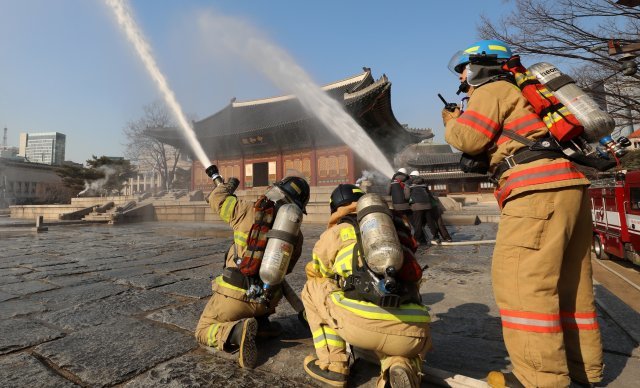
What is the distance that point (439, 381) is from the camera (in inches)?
68.6

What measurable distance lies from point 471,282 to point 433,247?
3.02 m

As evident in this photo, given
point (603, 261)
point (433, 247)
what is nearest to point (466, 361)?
point (433, 247)

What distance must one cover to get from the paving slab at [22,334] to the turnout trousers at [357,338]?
2093mm

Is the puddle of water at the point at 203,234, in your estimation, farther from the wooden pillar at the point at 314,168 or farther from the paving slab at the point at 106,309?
the wooden pillar at the point at 314,168

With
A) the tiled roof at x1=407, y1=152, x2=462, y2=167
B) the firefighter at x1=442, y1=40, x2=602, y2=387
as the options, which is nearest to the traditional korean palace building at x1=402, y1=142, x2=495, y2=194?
the tiled roof at x1=407, y1=152, x2=462, y2=167

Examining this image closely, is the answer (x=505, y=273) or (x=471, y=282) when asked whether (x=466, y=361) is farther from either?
(x=471, y=282)

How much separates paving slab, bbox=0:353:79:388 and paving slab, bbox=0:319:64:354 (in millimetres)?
218

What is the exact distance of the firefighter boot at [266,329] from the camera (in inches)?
96.5

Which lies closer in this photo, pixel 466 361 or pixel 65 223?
pixel 466 361

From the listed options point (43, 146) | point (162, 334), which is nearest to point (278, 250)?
point (162, 334)

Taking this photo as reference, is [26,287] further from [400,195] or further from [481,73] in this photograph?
[400,195]

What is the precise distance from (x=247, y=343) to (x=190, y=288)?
228cm

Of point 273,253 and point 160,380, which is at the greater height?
point 273,253

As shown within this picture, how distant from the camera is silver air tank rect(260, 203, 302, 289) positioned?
2062 millimetres
